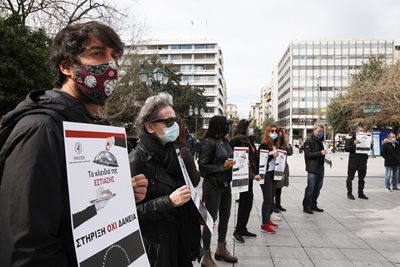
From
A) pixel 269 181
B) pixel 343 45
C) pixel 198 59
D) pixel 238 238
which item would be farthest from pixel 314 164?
pixel 198 59

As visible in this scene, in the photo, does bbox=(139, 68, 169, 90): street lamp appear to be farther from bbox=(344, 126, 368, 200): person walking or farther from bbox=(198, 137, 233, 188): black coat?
bbox=(198, 137, 233, 188): black coat

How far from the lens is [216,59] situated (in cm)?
9425

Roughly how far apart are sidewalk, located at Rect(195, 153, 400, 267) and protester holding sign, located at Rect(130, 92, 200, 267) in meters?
2.61

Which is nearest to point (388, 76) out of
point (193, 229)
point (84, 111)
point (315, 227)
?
point (315, 227)

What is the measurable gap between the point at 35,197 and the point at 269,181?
5.64m

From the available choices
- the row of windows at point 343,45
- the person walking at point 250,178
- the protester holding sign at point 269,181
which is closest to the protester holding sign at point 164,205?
the person walking at point 250,178

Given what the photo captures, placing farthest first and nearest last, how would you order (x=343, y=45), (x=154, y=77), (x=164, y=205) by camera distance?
1. (x=343, y=45)
2. (x=154, y=77)
3. (x=164, y=205)

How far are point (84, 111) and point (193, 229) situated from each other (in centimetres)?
144

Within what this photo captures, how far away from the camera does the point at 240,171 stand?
203 inches

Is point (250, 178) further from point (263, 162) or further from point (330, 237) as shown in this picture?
Result: point (330, 237)

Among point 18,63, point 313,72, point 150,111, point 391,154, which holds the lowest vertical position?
point 391,154

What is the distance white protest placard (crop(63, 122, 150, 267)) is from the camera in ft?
3.80

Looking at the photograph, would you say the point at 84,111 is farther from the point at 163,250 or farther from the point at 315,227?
the point at 315,227

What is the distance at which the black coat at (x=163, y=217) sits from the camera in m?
2.29
